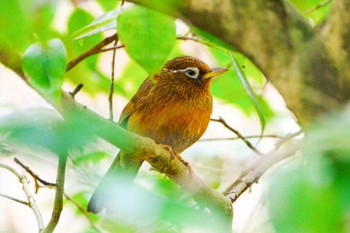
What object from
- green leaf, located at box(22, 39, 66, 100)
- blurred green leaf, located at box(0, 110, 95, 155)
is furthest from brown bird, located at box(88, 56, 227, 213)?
blurred green leaf, located at box(0, 110, 95, 155)

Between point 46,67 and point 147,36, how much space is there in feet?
0.65

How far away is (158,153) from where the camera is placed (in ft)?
6.91

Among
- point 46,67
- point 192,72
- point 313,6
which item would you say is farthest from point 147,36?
point 192,72

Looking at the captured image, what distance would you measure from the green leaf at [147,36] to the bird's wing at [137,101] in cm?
216

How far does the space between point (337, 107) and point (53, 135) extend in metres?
0.35

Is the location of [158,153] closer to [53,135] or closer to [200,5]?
[200,5]

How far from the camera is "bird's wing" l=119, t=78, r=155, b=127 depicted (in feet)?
11.5

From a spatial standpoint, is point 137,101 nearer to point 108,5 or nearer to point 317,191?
point 108,5

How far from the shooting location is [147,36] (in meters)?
1.24

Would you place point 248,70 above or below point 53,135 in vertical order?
above

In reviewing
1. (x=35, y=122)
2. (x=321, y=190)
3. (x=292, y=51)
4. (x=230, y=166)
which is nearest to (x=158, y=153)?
(x=230, y=166)

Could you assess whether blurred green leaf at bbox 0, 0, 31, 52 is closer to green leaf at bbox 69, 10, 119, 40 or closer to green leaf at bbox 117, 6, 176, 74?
green leaf at bbox 117, 6, 176, 74

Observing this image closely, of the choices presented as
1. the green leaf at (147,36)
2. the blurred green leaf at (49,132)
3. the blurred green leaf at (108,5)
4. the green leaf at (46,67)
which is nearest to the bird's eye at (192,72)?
the blurred green leaf at (108,5)

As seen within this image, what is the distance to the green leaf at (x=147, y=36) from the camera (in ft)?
3.97
